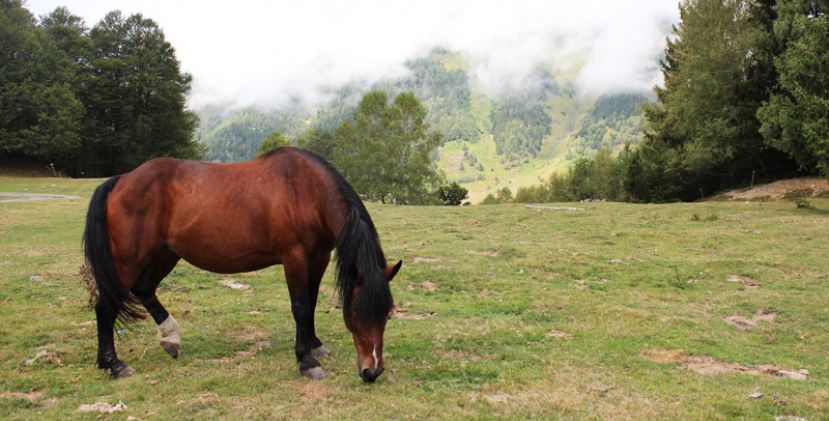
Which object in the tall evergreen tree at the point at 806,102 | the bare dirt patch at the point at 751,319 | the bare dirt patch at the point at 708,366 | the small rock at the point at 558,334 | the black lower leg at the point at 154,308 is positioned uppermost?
the tall evergreen tree at the point at 806,102

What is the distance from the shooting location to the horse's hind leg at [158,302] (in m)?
7.23

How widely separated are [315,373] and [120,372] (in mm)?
2481

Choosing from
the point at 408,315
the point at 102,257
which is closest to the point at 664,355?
the point at 408,315

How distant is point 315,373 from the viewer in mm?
6426

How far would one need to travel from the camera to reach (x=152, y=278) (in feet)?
24.7

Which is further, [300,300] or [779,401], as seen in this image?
[300,300]

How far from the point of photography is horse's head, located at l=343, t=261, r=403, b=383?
19.6 feet

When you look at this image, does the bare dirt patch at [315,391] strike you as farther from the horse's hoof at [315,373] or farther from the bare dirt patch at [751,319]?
the bare dirt patch at [751,319]

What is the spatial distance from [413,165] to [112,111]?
3528 cm

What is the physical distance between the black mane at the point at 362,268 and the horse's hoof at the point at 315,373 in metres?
A: 0.90

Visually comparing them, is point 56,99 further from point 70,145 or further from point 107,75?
point 107,75

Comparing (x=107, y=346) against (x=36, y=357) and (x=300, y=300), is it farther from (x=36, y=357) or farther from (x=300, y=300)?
(x=300, y=300)

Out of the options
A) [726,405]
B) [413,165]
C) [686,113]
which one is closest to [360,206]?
[726,405]

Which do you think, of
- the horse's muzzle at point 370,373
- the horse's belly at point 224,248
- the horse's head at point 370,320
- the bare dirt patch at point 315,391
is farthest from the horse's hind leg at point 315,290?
the horse's muzzle at point 370,373
